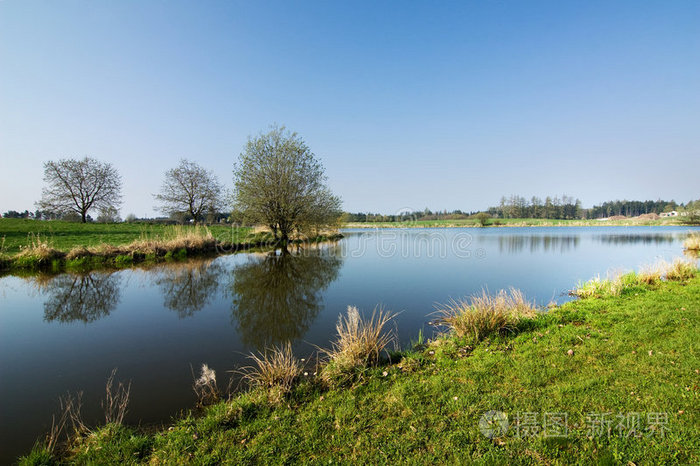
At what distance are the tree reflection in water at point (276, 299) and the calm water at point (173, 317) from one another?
0.05 metres

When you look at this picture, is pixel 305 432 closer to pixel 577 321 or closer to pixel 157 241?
pixel 577 321

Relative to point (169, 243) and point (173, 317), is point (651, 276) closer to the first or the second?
point (173, 317)

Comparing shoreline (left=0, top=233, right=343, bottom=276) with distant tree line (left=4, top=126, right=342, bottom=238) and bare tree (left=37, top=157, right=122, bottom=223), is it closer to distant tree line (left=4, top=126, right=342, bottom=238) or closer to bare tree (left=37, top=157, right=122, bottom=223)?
distant tree line (left=4, top=126, right=342, bottom=238)

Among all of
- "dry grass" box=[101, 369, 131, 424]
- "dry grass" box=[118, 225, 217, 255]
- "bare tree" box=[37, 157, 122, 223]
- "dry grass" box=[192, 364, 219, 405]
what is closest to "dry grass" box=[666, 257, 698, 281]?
"dry grass" box=[192, 364, 219, 405]

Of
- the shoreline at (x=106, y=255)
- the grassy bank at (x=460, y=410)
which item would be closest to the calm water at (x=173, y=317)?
the grassy bank at (x=460, y=410)

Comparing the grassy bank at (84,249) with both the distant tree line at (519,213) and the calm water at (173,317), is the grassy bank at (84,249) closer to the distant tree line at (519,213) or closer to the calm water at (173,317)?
the calm water at (173,317)

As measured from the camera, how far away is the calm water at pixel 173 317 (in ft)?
13.8

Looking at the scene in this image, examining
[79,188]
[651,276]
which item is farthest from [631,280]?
[79,188]

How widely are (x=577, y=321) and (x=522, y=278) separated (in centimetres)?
611

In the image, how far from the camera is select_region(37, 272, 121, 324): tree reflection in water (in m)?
7.67

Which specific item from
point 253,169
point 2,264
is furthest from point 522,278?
point 2,264

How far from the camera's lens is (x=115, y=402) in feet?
12.8

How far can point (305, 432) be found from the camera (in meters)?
3.06

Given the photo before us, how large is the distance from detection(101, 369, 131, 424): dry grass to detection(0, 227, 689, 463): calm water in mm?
→ 122
